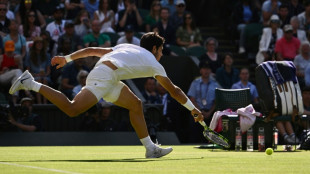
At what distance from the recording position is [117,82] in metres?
10.9

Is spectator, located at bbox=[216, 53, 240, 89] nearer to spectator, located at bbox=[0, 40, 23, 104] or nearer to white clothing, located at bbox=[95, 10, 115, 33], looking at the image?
white clothing, located at bbox=[95, 10, 115, 33]

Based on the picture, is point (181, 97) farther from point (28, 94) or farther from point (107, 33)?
point (107, 33)

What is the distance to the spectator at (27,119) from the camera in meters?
17.4

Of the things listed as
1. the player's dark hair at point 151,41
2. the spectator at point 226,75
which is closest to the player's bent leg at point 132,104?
the player's dark hair at point 151,41

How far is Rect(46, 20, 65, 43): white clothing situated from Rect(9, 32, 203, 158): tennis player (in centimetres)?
921

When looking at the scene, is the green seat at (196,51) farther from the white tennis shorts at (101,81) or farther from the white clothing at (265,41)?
the white tennis shorts at (101,81)

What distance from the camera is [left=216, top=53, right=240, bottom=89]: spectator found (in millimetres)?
19969

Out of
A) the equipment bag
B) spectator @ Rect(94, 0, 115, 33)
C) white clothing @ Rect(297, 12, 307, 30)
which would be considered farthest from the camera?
white clothing @ Rect(297, 12, 307, 30)

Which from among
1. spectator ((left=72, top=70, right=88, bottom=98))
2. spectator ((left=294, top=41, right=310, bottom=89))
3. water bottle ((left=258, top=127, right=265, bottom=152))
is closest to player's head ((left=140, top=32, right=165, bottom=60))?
water bottle ((left=258, top=127, right=265, bottom=152))

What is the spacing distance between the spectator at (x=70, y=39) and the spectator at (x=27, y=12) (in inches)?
40.9

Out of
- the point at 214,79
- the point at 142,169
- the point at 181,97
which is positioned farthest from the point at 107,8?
the point at 142,169

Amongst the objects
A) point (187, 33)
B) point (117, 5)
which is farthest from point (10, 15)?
point (187, 33)

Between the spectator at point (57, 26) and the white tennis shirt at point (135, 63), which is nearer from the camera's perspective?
the white tennis shirt at point (135, 63)

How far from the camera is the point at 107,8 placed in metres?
21.2
